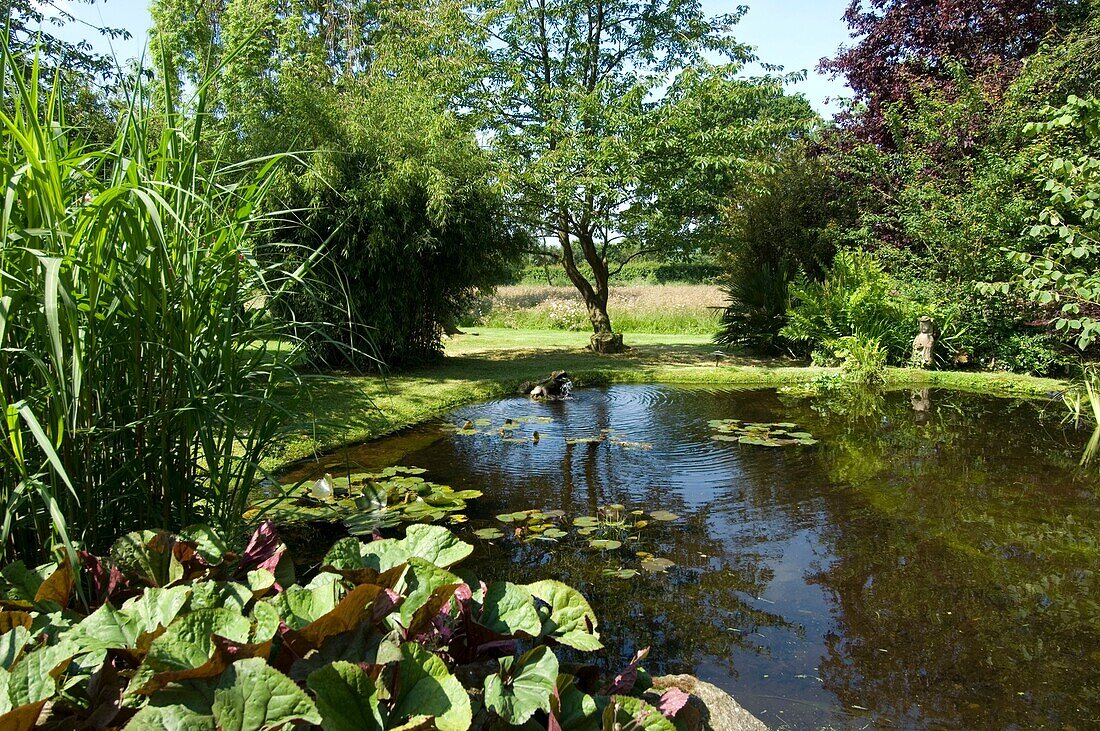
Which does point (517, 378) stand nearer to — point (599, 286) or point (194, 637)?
point (599, 286)

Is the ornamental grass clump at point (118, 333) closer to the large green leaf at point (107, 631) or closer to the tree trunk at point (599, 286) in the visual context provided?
the large green leaf at point (107, 631)

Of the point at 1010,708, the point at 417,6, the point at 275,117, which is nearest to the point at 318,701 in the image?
the point at 1010,708

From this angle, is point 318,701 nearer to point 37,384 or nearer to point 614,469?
point 37,384

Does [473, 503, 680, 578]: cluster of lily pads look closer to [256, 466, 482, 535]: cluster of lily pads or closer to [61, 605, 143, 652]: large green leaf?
[256, 466, 482, 535]: cluster of lily pads

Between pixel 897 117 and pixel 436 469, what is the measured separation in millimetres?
9186

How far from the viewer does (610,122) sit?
1060 centimetres

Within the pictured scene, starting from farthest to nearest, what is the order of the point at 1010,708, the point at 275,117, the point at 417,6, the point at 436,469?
the point at 417,6 < the point at 275,117 < the point at 436,469 < the point at 1010,708

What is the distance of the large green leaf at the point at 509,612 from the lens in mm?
1502

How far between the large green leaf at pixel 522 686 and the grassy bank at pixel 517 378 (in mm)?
3732

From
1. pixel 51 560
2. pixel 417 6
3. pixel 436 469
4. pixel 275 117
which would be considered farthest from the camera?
pixel 417 6

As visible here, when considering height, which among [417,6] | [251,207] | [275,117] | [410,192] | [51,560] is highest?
[417,6]

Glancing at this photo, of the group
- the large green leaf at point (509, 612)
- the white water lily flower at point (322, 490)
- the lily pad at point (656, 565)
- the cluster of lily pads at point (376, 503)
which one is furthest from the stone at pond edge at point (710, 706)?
the white water lily flower at point (322, 490)

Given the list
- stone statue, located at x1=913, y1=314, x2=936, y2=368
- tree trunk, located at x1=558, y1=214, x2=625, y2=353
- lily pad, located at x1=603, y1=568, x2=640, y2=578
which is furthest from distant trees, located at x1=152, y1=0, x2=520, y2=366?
stone statue, located at x1=913, y1=314, x2=936, y2=368

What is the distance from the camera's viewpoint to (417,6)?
13.7 meters
